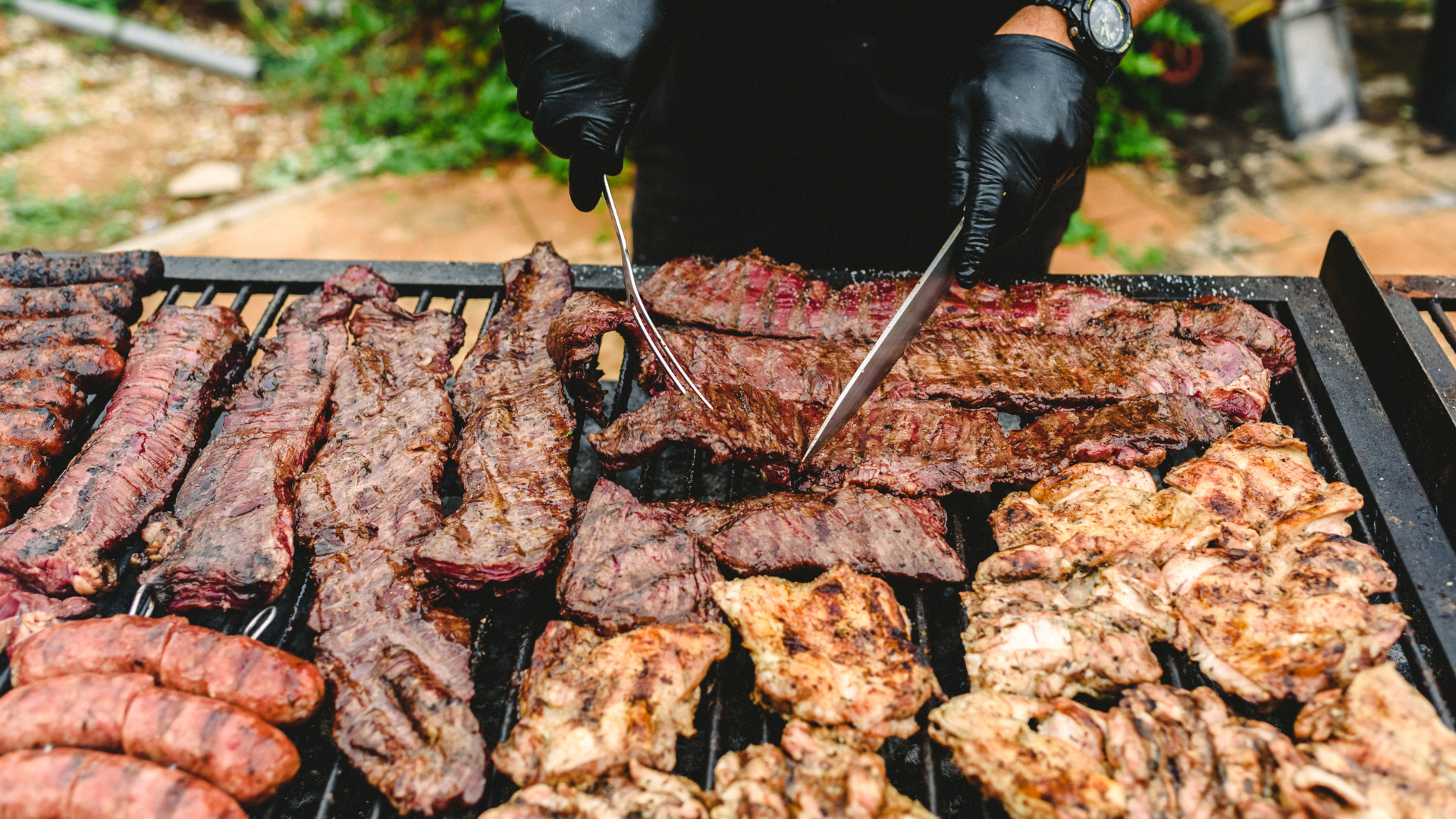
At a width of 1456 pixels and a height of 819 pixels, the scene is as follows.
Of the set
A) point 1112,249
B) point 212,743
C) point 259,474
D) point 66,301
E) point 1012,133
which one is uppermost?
point 1112,249

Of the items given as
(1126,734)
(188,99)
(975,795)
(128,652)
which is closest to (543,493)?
(128,652)

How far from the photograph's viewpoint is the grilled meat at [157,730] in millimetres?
1992

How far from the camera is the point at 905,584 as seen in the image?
2.48m

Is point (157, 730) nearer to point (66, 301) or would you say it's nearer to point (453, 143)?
point (66, 301)

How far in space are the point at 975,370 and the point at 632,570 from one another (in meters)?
1.40

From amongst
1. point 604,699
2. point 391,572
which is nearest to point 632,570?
point 604,699

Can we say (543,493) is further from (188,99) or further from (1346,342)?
(188,99)

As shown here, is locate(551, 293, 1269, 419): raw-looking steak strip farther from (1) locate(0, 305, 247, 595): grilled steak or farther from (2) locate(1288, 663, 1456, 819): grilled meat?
(1) locate(0, 305, 247, 595): grilled steak

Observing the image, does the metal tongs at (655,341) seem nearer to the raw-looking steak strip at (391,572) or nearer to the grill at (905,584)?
the grill at (905,584)

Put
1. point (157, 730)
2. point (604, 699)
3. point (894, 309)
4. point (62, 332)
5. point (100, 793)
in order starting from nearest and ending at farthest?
point (100, 793) < point (157, 730) < point (604, 699) < point (894, 309) < point (62, 332)

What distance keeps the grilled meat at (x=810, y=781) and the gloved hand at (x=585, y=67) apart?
2.08 m

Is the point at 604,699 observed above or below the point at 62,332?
below

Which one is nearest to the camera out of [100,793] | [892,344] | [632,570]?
[100,793]

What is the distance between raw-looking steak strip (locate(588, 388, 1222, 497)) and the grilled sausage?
3.44 ft
